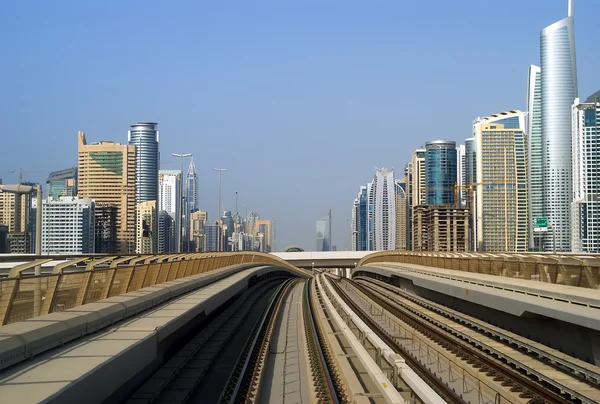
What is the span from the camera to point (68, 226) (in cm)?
16925

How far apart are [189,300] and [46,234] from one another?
16330 centimetres

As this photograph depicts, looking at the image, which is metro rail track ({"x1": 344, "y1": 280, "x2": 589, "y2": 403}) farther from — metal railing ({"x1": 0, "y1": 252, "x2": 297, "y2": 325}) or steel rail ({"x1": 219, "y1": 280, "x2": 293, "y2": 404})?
metal railing ({"x1": 0, "y1": 252, "x2": 297, "y2": 325})

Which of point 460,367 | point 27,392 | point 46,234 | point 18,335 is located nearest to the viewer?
point 27,392

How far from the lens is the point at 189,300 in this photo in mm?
19219

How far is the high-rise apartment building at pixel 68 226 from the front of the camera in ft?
553

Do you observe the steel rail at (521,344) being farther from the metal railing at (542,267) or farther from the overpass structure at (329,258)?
the overpass structure at (329,258)

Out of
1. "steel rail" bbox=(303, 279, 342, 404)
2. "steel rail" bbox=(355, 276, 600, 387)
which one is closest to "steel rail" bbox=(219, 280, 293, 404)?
"steel rail" bbox=(303, 279, 342, 404)

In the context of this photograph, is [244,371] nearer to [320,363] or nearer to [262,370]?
[262,370]

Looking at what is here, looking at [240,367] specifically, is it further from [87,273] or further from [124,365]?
[124,365]

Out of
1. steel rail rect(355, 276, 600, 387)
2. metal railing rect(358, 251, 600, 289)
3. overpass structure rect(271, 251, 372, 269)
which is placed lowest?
overpass structure rect(271, 251, 372, 269)

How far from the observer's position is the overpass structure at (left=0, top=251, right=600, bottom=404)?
970 centimetres

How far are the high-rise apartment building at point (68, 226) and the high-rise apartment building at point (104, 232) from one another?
640cm

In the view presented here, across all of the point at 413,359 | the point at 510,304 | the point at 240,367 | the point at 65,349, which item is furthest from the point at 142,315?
the point at 510,304

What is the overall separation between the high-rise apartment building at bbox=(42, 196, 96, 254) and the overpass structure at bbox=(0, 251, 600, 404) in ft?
487
